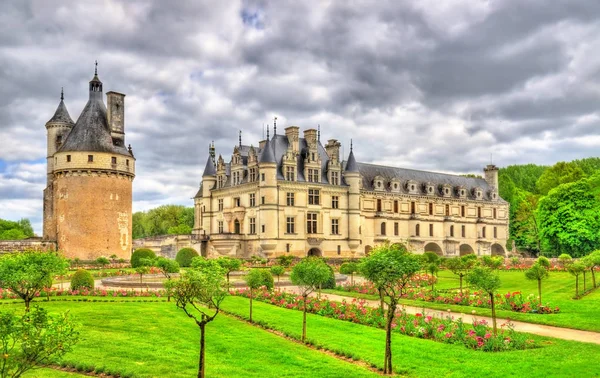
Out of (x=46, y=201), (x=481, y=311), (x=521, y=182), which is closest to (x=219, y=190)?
(x=46, y=201)

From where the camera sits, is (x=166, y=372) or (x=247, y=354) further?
(x=247, y=354)

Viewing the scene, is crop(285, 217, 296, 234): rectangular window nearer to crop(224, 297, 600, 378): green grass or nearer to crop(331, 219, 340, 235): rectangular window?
crop(331, 219, 340, 235): rectangular window

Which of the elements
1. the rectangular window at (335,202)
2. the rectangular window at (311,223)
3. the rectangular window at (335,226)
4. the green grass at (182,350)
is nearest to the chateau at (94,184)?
the rectangular window at (311,223)

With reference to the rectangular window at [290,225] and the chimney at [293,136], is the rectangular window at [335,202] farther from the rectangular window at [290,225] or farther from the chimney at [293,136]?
the chimney at [293,136]

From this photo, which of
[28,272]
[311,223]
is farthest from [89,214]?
[28,272]

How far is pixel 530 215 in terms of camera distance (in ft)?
260

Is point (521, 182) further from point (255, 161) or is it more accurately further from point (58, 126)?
point (58, 126)

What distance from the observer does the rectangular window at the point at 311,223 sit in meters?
56.2

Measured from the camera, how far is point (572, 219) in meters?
59.8

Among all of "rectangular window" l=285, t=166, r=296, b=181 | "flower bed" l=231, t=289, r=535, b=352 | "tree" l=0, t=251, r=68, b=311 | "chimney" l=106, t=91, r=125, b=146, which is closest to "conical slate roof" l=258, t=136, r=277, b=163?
"rectangular window" l=285, t=166, r=296, b=181

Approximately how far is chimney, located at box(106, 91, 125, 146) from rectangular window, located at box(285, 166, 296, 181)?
15.1m

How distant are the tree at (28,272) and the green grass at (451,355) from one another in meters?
7.53

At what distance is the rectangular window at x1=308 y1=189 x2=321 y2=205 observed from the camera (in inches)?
2207

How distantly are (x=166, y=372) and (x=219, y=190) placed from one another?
155 ft
